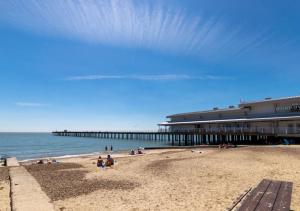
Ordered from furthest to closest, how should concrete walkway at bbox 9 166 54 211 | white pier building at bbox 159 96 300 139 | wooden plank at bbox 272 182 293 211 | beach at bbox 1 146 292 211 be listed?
white pier building at bbox 159 96 300 139
beach at bbox 1 146 292 211
concrete walkway at bbox 9 166 54 211
wooden plank at bbox 272 182 293 211

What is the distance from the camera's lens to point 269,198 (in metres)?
5.81

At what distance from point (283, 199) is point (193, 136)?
4467 cm

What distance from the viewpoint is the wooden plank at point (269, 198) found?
17.2 ft

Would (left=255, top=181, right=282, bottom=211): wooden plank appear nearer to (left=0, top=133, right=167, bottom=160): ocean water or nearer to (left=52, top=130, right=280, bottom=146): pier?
(left=52, top=130, right=280, bottom=146): pier

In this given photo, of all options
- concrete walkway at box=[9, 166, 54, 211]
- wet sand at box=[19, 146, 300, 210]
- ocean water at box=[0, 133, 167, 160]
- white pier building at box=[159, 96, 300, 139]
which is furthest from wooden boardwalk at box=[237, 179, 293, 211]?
ocean water at box=[0, 133, 167, 160]

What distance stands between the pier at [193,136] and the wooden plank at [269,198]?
2691 centimetres

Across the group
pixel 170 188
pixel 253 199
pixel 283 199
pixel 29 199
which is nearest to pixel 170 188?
pixel 170 188

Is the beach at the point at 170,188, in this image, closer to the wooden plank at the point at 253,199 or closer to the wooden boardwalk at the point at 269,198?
the wooden boardwalk at the point at 269,198

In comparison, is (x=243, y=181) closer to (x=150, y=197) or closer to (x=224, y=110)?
(x=150, y=197)

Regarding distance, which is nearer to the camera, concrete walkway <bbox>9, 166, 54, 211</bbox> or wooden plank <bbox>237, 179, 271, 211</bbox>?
wooden plank <bbox>237, 179, 271, 211</bbox>

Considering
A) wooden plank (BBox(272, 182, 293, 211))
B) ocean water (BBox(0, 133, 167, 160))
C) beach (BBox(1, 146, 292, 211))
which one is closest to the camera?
wooden plank (BBox(272, 182, 293, 211))

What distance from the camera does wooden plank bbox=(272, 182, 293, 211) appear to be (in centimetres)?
524

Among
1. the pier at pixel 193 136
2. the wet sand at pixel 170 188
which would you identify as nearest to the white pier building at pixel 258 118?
the pier at pixel 193 136

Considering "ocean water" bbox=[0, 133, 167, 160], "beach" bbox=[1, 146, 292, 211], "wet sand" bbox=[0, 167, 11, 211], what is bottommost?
"ocean water" bbox=[0, 133, 167, 160]
